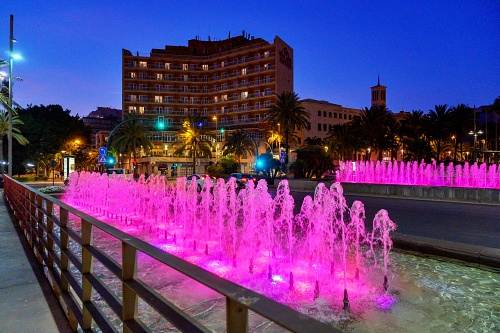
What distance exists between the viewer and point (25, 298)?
184 inches

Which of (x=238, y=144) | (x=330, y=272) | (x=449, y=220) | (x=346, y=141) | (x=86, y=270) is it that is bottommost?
(x=330, y=272)

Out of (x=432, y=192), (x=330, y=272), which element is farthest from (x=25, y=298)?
(x=432, y=192)

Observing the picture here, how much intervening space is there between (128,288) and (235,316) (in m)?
1.05

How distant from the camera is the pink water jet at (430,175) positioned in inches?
1001

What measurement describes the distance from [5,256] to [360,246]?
25.8 ft

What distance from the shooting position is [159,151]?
80375 mm

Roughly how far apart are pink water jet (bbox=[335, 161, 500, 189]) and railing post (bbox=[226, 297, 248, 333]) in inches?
1063

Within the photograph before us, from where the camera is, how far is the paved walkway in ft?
12.6

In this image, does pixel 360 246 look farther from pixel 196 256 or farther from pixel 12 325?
pixel 12 325

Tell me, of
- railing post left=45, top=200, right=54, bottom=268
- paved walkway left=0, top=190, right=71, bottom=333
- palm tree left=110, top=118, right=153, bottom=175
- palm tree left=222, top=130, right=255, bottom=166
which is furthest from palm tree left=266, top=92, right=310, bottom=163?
railing post left=45, top=200, right=54, bottom=268

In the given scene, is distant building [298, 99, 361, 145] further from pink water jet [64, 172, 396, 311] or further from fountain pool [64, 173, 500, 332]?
fountain pool [64, 173, 500, 332]

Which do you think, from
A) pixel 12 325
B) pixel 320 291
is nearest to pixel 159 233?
pixel 320 291

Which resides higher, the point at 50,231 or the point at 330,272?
the point at 50,231

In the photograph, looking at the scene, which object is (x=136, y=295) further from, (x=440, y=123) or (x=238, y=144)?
(x=440, y=123)
